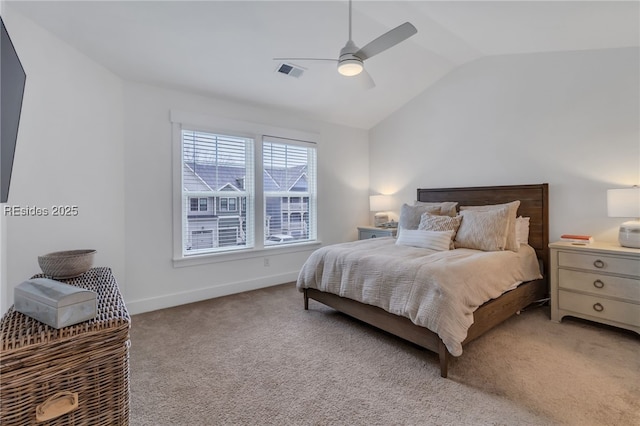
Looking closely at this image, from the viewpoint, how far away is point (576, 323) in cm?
288

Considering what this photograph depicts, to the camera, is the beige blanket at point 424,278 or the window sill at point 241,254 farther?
the window sill at point 241,254

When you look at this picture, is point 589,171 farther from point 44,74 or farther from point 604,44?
point 44,74

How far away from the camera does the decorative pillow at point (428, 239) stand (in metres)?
3.06

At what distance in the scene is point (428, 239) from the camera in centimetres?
312

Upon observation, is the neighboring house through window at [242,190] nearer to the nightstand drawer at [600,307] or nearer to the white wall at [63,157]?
the white wall at [63,157]

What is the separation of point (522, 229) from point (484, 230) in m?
0.72

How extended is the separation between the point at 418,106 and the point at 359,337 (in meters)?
3.53

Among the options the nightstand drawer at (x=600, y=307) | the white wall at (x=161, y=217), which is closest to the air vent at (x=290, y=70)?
the white wall at (x=161, y=217)

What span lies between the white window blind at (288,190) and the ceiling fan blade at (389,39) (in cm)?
212

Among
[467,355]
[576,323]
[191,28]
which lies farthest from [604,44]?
[191,28]

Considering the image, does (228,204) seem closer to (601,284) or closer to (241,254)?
(241,254)

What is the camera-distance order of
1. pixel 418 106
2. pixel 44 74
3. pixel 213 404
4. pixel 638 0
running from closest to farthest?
pixel 213 404
pixel 638 0
pixel 44 74
pixel 418 106

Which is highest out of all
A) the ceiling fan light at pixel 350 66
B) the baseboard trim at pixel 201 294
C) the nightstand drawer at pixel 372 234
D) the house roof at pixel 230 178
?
the ceiling fan light at pixel 350 66

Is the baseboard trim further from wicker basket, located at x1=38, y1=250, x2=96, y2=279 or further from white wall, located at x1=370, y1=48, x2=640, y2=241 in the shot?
white wall, located at x1=370, y1=48, x2=640, y2=241
